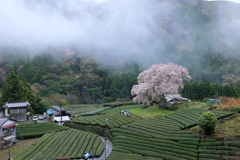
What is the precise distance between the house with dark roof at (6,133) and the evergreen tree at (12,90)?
538 inches

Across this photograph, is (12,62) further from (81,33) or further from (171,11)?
(171,11)

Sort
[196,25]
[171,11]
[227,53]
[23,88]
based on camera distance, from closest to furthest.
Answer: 1. [23,88]
2. [227,53]
3. [196,25]
4. [171,11]

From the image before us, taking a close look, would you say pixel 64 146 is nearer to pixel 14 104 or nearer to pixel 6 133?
pixel 6 133

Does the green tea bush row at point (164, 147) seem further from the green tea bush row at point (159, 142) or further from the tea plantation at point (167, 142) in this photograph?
the green tea bush row at point (159, 142)

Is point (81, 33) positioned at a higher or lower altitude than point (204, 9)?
lower

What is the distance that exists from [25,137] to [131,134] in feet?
58.1

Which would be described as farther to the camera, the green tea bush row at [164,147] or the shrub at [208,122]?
the shrub at [208,122]

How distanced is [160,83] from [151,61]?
2290 inches

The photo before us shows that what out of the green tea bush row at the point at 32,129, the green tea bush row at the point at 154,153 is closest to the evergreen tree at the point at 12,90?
the green tea bush row at the point at 32,129

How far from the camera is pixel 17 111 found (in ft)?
124

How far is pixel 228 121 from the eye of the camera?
2753cm

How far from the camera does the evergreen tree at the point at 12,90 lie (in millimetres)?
41906

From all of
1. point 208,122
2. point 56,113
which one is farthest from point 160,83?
point 56,113

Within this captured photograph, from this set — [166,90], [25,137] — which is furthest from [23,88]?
[166,90]
